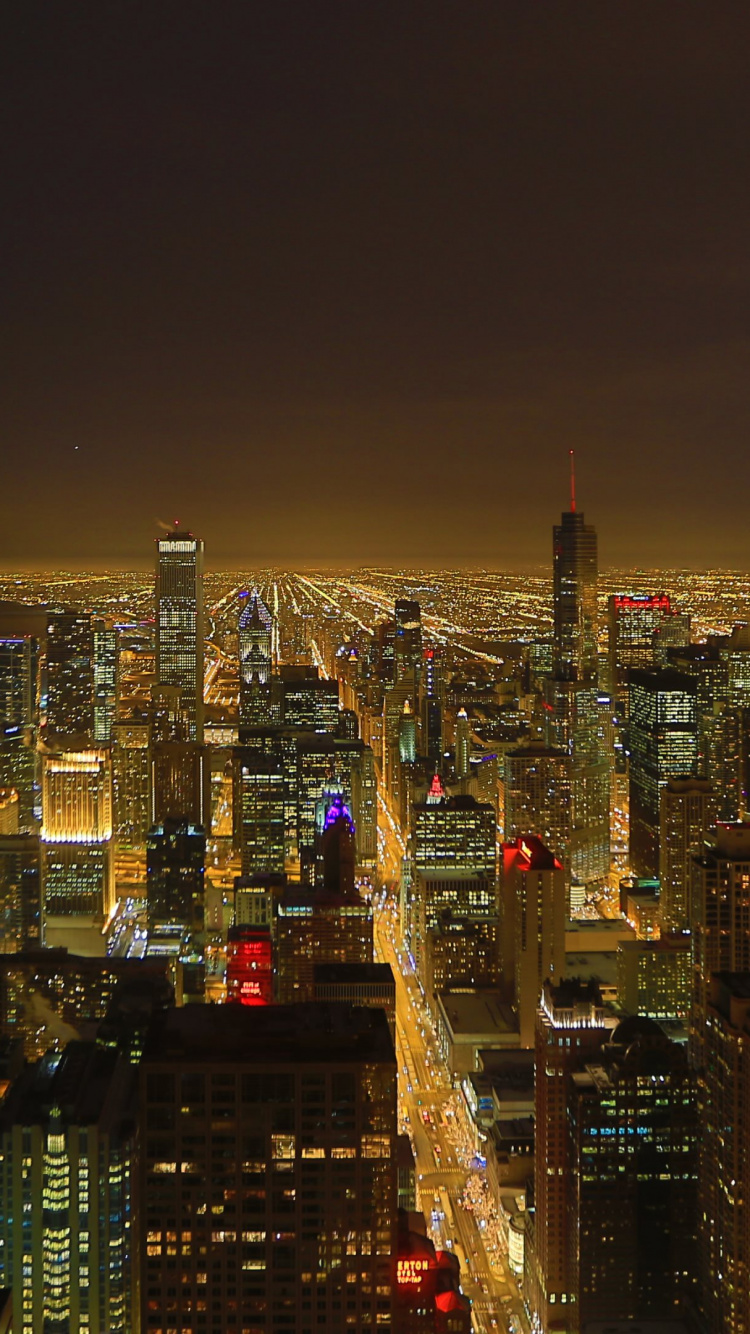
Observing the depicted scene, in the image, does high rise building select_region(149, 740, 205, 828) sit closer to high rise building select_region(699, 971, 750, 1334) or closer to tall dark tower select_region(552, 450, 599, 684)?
tall dark tower select_region(552, 450, 599, 684)

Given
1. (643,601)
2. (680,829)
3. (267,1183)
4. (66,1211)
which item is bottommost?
(66,1211)

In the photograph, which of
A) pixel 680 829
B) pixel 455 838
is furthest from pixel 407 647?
pixel 680 829

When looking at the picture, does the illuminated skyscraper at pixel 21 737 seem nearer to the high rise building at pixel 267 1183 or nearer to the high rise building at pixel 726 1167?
the high rise building at pixel 726 1167

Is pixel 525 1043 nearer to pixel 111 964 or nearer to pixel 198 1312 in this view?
pixel 111 964

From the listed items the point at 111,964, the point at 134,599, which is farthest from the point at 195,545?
the point at 111,964

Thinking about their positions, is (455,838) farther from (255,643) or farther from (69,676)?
(255,643)
